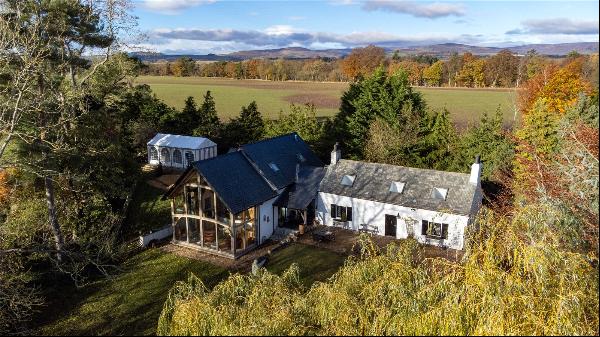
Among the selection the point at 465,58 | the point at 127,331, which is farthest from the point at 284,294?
the point at 465,58

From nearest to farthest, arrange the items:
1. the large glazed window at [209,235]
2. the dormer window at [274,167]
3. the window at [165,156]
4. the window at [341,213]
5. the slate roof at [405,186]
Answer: the slate roof at [405,186] < the large glazed window at [209,235] < the window at [341,213] < the dormer window at [274,167] < the window at [165,156]

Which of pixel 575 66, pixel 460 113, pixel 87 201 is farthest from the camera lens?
pixel 460 113

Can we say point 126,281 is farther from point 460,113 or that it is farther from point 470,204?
point 460,113

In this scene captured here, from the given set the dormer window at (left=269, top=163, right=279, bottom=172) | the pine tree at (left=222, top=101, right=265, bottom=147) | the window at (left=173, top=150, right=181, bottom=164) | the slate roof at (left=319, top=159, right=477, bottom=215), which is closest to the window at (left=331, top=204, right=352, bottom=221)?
the slate roof at (left=319, top=159, right=477, bottom=215)

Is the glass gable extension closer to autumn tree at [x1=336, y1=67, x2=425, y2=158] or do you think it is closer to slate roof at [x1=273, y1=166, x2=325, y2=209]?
slate roof at [x1=273, y1=166, x2=325, y2=209]

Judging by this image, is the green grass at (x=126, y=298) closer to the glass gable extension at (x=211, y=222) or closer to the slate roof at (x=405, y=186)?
the glass gable extension at (x=211, y=222)

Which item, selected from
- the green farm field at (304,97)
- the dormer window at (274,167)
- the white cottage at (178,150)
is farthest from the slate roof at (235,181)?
the green farm field at (304,97)

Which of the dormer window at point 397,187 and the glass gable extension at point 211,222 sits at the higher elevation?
the dormer window at point 397,187
